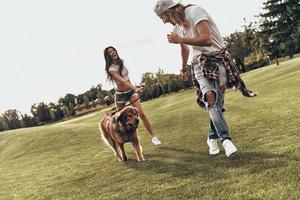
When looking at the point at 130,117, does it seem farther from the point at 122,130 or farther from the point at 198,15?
→ the point at 198,15

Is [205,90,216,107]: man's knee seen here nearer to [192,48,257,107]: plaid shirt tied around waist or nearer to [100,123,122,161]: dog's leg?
[192,48,257,107]: plaid shirt tied around waist

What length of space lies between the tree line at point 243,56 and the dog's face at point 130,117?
2483 inches

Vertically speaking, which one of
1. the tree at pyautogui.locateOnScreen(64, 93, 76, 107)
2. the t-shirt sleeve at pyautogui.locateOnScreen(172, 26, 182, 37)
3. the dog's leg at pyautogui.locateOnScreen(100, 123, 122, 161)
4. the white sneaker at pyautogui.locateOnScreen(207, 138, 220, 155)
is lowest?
the white sneaker at pyautogui.locateOnScreen(207, 138, 220, 155)

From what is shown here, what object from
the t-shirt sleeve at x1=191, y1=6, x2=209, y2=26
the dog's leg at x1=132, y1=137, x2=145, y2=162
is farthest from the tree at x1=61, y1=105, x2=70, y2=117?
the t-shirt sleeve at x1=191, y1=6, x2=209, y2=26

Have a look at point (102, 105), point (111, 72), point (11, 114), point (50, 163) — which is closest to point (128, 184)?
point (111, 72)

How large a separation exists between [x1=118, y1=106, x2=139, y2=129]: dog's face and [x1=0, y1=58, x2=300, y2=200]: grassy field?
2.46ft

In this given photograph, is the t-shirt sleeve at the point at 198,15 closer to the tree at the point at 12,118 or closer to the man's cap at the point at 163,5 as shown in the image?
the man's cap at the point at 163,5

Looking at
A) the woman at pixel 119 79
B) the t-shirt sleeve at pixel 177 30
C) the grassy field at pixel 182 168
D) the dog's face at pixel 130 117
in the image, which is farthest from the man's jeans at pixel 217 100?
the woman at pixel 119 79

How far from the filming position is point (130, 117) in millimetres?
8523

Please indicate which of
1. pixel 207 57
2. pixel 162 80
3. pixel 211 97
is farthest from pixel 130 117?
pixel 162 80

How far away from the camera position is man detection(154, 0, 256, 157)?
6.97 meters

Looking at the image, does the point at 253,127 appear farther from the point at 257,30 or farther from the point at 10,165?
the point at 257,30

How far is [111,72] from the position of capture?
10.0m

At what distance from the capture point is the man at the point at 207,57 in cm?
697
